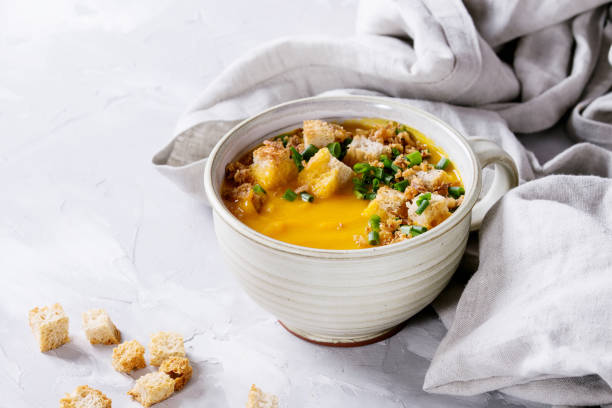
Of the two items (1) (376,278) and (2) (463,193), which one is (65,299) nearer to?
(1) (376,278)

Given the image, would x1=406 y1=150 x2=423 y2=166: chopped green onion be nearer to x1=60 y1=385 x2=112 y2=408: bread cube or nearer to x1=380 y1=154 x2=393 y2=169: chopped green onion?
x1=380 y1=154 x2=393 y2=169: chopped green onion

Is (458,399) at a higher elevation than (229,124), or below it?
below

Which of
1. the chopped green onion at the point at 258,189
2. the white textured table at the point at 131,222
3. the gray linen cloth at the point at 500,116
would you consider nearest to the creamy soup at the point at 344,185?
the chopped green onion at the point at 258,189

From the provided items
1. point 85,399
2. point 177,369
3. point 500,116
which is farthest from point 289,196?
point 500,116

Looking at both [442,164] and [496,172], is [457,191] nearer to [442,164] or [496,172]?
[442,164]

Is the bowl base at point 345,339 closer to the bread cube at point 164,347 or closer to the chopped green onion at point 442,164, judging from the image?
the bread cube at point 164,347

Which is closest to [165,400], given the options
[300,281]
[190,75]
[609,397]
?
[300,281]

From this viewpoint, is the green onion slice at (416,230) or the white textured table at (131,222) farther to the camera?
the white textured table at (131,222)
